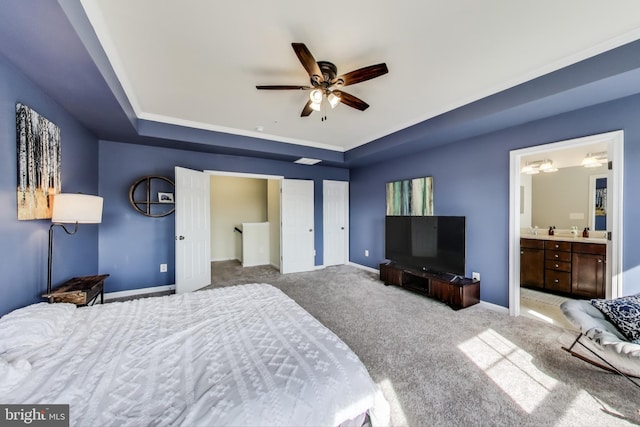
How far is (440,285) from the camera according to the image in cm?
333

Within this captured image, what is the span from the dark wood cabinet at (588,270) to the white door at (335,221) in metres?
3.80

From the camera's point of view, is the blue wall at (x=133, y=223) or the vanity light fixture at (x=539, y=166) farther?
the vanity light fixture at (x=539, y=166)

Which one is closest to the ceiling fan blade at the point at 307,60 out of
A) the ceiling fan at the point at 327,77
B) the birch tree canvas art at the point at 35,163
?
the ceiling fan at the point at 327,77

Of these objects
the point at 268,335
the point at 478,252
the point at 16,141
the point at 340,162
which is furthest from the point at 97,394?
the point at 340,162

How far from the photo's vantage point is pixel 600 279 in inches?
128

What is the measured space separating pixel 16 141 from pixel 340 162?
13.9 feet

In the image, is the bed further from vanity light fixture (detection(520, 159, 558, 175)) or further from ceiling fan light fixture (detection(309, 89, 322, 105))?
vanity light fixture (detection(520, 159, 558, 175))

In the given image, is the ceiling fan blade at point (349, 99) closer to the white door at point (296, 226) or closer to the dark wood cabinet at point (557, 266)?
the white door at point (296, 226)

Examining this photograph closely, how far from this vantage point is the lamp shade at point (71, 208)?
2.06m

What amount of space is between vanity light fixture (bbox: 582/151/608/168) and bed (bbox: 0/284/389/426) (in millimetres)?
4806

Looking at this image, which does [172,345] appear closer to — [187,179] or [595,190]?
[187,179]

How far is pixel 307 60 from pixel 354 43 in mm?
445

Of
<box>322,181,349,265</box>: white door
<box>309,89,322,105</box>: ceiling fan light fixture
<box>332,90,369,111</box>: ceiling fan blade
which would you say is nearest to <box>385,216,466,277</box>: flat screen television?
<box>322,181,349,265</box>: white door

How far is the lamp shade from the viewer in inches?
81.0
